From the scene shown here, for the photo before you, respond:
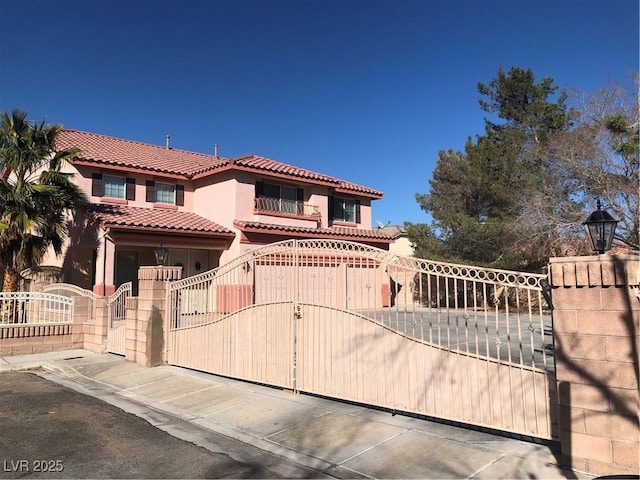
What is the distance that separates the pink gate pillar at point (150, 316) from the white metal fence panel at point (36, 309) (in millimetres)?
3878

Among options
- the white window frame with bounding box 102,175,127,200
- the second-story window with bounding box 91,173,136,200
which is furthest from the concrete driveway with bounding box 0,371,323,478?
the white window frame with bounding box 102,175,127,200

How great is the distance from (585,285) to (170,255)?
18377 millimetres

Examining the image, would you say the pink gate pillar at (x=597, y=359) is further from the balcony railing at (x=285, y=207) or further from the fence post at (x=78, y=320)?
the balcony railing at (x=285, y=207)

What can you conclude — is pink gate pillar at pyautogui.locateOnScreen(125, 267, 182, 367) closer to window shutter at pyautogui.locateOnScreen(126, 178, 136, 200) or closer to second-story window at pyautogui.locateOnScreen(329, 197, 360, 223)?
window shutter at pyautogui.locateOnScreen(126, 178, 136, 200)

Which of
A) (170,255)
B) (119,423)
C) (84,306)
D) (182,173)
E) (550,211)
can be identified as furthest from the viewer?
(550,211)

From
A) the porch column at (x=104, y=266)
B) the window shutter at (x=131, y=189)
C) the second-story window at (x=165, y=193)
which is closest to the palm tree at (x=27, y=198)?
the porch column at (x=104, y=266)

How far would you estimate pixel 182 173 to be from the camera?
73.0 ft

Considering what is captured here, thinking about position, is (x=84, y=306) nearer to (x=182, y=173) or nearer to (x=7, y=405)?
(x=7, y=405)

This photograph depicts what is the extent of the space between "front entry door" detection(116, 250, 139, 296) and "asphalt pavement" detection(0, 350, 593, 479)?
1223cm

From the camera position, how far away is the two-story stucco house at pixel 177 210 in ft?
59.9

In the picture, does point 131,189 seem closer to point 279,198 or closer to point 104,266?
point 104,266

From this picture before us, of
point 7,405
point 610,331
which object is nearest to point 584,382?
point 610,331

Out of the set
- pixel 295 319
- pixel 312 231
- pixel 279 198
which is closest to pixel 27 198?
pixel 279 198

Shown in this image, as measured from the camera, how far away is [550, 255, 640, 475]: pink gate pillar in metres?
4.07
